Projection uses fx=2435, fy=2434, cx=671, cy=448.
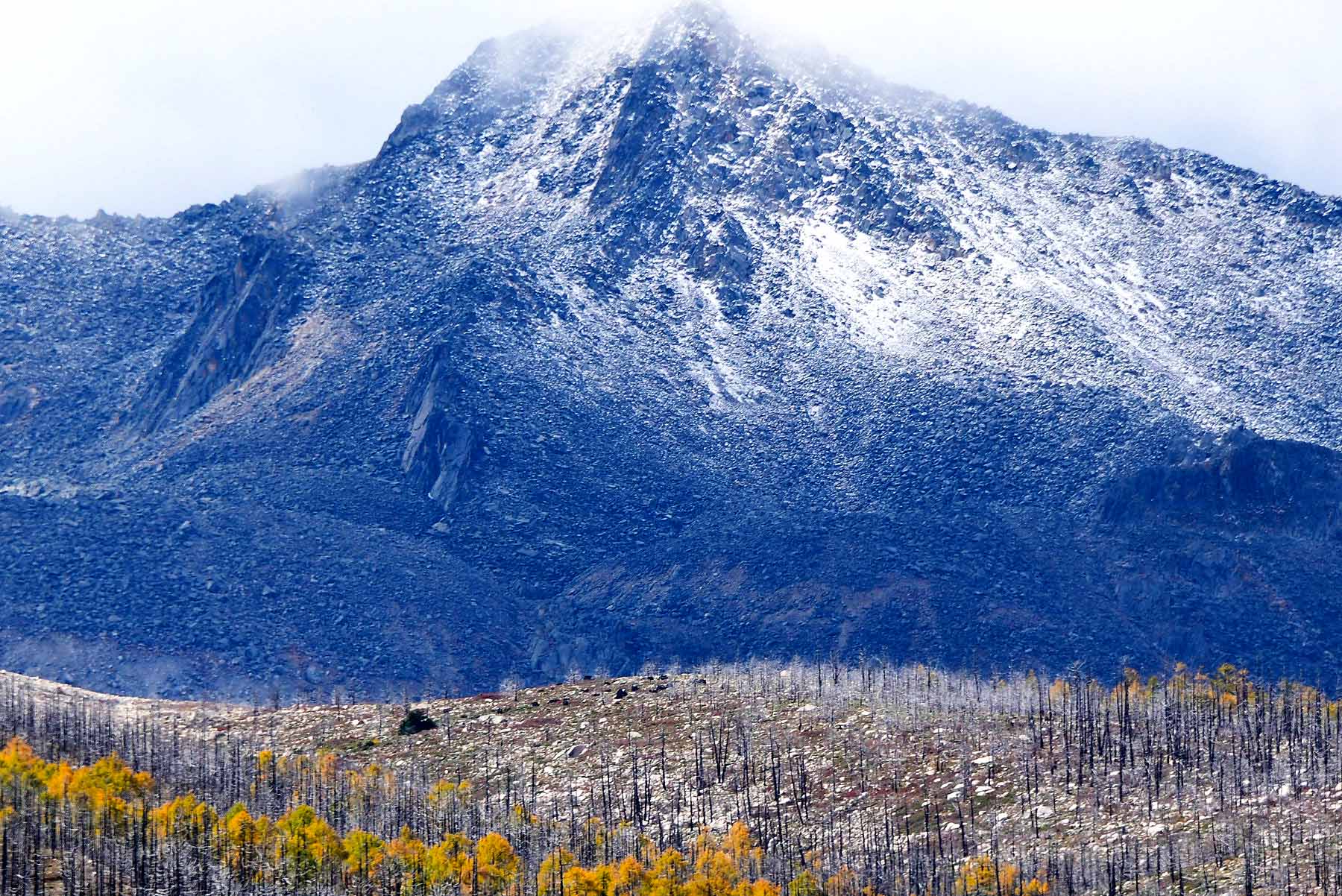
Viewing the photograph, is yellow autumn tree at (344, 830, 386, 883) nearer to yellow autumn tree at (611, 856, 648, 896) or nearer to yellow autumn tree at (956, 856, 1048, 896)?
yellow autumn tree at (611, 856, 648, 896)

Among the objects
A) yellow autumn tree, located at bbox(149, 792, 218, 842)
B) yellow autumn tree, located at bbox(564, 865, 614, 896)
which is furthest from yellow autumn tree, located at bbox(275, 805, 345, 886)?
yellow autumn tree, located at bbox(564, 865, 614, 896)

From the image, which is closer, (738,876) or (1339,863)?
(1339,863)

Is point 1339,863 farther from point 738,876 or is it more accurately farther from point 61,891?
point 61,891

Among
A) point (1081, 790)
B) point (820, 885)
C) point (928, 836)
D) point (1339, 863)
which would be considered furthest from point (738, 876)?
point (1339, 863)

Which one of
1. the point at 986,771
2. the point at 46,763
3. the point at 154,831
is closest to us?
the point at 154,831

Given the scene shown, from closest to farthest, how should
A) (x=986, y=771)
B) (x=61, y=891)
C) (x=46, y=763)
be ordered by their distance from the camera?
(x=61, y=891)
(x=46, y=763)
(x=986, y=771)

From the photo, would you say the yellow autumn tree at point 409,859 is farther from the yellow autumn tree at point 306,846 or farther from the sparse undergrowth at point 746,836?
the yellow autumn tree at point 306,846

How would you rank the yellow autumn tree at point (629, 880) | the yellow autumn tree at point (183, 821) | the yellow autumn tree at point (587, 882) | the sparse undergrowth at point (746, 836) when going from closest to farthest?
1. the sparse undergrowth at point (746, 836)
2. the yellow autumn tree at point (587, 882)
3. the yellow autumn tree at point (183, 821)
4. the yellow autumn tree at point (629, 880)

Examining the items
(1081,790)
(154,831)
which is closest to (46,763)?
(154,831)

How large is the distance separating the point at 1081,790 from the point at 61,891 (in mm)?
79569

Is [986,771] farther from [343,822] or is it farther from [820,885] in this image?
[343,822]

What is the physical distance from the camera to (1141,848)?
6900 inches

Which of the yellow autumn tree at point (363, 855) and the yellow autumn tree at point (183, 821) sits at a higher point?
the yellow autumn tree at point (183, 821)

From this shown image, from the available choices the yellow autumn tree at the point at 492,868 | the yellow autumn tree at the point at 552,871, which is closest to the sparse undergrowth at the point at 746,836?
the yellow autumn tree at the point at 492,868
